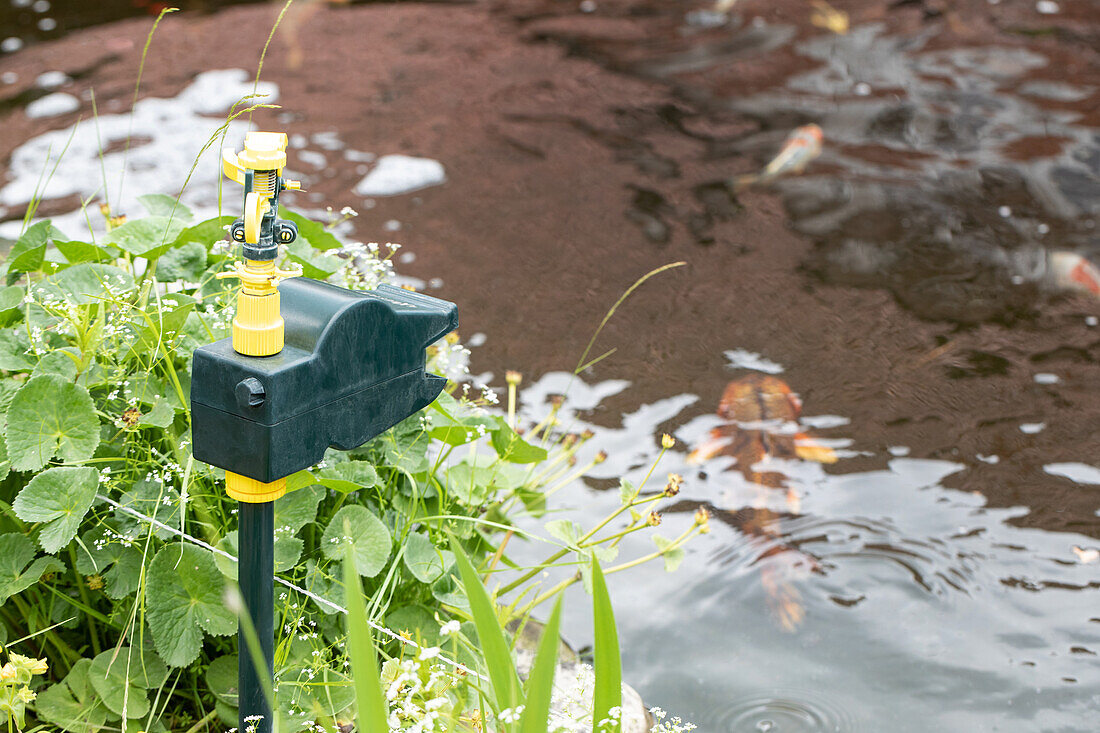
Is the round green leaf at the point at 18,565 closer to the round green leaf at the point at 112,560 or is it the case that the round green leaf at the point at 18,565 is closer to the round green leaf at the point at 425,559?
A: the round green leaf at the point at 112,560

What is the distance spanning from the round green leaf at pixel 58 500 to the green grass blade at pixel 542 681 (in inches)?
32.2

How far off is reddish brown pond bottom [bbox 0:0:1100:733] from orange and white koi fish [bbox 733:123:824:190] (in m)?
0.06

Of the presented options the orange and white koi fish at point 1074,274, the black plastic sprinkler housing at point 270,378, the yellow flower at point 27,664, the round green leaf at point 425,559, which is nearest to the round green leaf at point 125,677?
the yellow flower at point 27,664

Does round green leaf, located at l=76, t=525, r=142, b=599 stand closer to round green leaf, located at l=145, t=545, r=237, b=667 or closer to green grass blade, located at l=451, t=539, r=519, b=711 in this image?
round green leaf, located at l=145, t=545, r=237, b=667

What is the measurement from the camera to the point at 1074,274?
158 inches

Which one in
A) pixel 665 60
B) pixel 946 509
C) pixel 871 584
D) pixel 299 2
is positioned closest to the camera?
pixel 871 584

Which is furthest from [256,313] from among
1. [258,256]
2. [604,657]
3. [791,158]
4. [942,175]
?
[942,175]

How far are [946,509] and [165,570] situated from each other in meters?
2.12

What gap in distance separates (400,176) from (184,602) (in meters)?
3.21

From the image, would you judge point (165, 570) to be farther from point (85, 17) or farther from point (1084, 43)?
point (1084, 43)

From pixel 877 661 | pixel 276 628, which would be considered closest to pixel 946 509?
pixel 877 661

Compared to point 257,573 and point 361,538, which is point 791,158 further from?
point 257,573

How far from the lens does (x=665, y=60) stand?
19.3 ft

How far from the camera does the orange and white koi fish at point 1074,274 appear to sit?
3.95 meters
